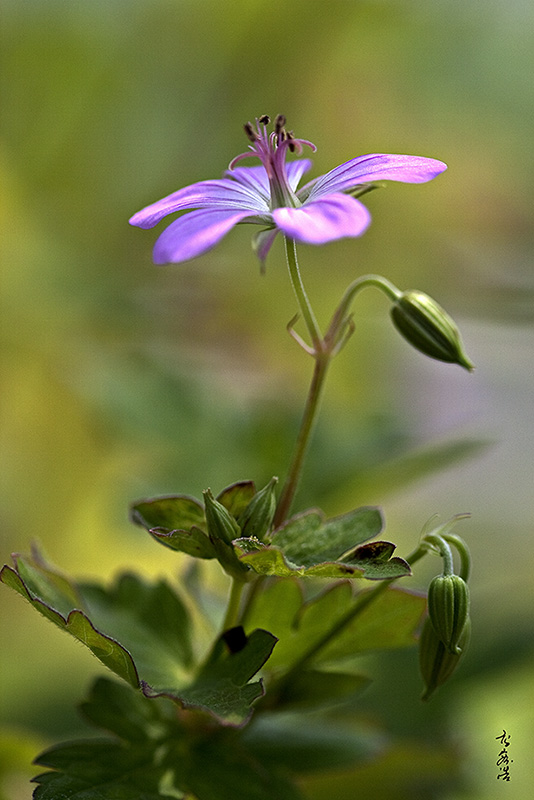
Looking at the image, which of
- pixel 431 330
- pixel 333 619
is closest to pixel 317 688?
pixel 333 619

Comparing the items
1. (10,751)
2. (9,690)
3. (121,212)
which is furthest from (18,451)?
(10,751)

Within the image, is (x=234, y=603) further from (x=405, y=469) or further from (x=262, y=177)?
(x=405, y=469)

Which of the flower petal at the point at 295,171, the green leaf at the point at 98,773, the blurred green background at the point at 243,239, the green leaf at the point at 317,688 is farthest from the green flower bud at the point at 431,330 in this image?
the blurred green background at the point at 243,239

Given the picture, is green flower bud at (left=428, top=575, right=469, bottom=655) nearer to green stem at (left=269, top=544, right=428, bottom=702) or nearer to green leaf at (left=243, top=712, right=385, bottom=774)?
green stem at (left=269, top=544, right=428, bottom=702)

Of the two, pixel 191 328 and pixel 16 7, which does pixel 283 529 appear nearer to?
pixel 191 328

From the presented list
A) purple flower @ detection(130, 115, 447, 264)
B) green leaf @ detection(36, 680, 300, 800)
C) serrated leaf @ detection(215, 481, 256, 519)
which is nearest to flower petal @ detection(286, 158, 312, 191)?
purple flower @ detection(130, 115, 447, 264)

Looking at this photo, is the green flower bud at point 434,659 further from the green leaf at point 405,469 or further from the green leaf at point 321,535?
the green leaf at point 405,469

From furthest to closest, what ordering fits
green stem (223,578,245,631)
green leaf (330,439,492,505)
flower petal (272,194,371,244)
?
green leaf (330,439,492,505)
green stem (223,578,245,631)
flower petal (272,194,371,244)
